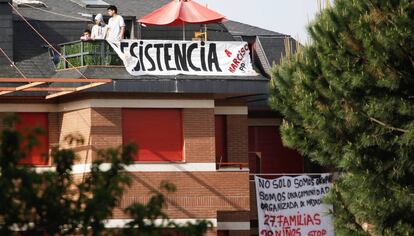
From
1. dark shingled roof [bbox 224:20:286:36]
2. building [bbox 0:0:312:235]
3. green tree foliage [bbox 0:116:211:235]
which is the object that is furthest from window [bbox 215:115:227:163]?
green tree foliage [bbox 0:116:211:235]

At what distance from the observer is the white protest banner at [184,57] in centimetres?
4294

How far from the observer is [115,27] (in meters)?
43.1

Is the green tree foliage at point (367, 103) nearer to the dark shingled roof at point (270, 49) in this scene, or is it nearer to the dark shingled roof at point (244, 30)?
the dark shingled roof at point (270, 49)

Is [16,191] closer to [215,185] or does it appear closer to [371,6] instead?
[371,6]

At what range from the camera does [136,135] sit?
43.5 metres

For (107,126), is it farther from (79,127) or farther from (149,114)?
(149,114)

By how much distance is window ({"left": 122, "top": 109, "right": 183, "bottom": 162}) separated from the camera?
43.4 m

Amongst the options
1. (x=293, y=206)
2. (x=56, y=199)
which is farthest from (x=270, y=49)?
(x=56, y=199)

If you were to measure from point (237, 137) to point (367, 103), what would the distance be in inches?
394

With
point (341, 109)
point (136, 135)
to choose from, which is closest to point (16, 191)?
point (341, 109)

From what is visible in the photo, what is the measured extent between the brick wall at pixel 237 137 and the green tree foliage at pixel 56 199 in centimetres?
2228

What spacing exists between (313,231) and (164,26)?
24.0 ft

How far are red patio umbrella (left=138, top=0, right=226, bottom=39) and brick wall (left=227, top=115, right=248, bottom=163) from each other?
3.31 meters

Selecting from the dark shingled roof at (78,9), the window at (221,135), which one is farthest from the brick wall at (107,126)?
the dark shingled roof at (78,9)
